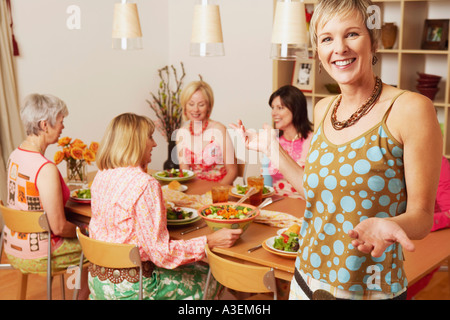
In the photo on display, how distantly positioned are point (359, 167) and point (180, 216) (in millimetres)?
1358

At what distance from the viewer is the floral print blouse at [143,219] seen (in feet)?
7.14

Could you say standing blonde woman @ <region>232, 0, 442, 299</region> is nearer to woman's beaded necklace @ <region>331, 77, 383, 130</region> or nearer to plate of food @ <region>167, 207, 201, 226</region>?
woman's beaded necklace @ <region>331, 77, 383, 130</region>

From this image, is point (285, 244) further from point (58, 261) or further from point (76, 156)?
point (76, 156)

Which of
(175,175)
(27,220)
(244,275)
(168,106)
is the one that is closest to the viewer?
(244,275)

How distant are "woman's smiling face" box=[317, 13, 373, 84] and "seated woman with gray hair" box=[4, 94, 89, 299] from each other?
1.75 m

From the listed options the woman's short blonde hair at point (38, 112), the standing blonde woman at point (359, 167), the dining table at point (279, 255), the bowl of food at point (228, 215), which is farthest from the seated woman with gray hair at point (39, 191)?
the standing blonde woman at point (359, 167)

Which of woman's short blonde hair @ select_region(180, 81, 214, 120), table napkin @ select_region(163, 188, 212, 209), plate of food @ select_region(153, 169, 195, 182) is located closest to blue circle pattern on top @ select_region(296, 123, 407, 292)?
table napkin @ select_region(163, 188, 212, 209)

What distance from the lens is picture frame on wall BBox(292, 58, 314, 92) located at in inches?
175

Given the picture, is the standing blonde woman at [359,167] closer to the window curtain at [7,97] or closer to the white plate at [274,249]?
the white plate at [274,249]

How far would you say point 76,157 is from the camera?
9.80 ft

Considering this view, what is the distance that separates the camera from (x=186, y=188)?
9.87 feet

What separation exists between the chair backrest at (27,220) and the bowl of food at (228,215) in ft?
2.58

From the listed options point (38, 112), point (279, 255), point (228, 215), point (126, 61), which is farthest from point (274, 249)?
point (126, 61)

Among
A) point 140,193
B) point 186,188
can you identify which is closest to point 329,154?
point 140,193
